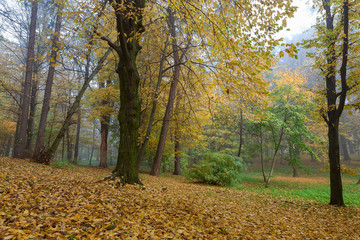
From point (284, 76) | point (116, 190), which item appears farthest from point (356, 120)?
point (116, 190)

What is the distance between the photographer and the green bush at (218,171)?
10.2 meters

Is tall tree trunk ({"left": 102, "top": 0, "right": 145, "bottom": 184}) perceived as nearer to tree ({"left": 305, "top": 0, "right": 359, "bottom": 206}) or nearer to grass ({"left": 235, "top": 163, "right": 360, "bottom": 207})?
grass ({"left": 235, "top": 163, "right": 360, "bottom": 207})

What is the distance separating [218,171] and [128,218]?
7775 millimetres

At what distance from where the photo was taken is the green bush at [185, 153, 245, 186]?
10.2 meters

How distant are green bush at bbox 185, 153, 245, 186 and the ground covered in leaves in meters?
4.53

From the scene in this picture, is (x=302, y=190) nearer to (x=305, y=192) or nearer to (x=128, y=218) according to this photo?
(x=305, y=192)

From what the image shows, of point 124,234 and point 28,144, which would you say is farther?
point 28,144

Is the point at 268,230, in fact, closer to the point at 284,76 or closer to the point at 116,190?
the point at 116,190

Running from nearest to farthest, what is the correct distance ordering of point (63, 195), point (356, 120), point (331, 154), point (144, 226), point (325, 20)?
point (144, 226), point (63, 195), point (331, 154), point (325, 20), point (356, 120)

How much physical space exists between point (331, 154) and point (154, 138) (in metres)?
8.96

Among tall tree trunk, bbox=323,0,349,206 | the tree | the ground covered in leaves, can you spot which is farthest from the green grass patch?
the ground covered in leaves

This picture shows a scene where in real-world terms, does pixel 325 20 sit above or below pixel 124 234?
above

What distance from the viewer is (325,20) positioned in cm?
787

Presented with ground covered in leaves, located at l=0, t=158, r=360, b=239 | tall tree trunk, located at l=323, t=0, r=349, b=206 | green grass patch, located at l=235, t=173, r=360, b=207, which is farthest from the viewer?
green grass patch, located at l=235, t=173, r=360, b=207
